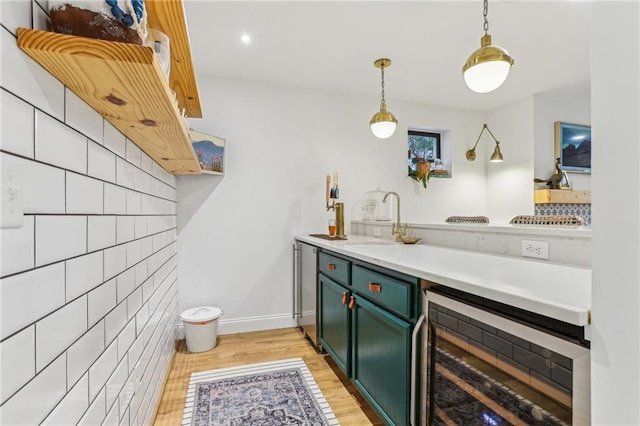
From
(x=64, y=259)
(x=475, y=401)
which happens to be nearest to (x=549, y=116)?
(x=475, y=401)

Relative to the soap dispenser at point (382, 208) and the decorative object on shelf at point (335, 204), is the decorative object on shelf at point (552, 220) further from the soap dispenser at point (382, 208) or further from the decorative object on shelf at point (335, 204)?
the soap dispenser at point (382, 208)

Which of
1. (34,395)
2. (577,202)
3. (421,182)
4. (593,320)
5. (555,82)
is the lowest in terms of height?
(34,395)

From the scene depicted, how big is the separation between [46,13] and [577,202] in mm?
4582

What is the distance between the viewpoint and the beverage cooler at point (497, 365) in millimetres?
749

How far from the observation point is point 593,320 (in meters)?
0.67

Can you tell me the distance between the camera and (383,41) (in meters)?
2.49

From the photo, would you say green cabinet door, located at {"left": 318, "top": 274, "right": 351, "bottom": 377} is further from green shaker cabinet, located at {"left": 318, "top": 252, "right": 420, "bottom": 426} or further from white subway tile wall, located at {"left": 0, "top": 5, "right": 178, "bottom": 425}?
white subway tile wall, located at {"left": 0, "top": 5, "right": 178, "bottom": 425}

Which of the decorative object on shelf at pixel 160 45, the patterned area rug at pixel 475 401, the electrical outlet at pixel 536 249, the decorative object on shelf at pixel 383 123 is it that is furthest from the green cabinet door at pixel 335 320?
the decorative object on shelf at pixel 160 45

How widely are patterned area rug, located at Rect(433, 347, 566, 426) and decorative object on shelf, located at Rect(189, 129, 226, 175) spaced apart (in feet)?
7.95

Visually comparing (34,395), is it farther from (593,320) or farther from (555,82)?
(555,82)

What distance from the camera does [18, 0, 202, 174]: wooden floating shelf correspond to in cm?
60

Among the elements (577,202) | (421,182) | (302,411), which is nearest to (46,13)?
(302,411)

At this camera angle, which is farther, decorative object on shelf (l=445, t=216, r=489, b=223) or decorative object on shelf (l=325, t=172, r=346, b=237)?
decorative object on shelf (l=325, t=172, r=346, b=237)

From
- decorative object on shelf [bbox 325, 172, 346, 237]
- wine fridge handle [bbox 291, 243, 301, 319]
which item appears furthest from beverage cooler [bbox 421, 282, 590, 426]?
wine fridge handle [bbox 291, 243, 301, 319]
